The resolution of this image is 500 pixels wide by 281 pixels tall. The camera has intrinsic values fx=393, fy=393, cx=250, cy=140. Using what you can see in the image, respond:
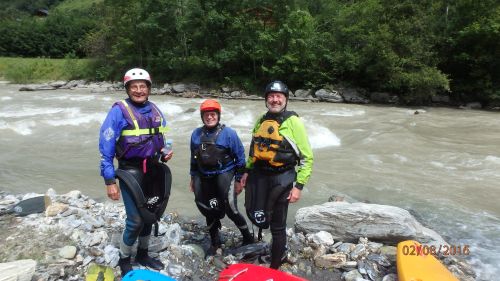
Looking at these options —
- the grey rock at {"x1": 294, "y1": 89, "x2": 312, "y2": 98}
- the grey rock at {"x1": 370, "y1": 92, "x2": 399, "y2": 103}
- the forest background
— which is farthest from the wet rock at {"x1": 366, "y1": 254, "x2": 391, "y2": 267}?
the grey rock at {"x1": 294, "y1": 89, "x2": 312, "y2": 98}

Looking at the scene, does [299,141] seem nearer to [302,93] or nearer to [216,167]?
[216,167]

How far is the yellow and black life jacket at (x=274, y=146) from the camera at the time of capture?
10.7ft

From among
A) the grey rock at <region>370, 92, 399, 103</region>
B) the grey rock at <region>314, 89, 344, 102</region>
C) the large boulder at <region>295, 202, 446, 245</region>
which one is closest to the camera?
the large boulder at <region>295, 202, 446, 245</region>

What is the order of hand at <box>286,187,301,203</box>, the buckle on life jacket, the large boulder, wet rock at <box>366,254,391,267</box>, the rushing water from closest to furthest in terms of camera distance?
the buckle on life jacket < hand at <box>286,187,301,203</box> < wet rock at <box>366,254,391,267</box> < the large boulder < the rushing water

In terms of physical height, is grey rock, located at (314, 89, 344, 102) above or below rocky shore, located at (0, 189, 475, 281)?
above

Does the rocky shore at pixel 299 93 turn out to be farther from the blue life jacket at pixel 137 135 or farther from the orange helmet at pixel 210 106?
the blue life jacket at pixel 137 135

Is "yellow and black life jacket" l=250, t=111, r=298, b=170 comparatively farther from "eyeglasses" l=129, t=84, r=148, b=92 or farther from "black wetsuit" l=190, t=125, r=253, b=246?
"eyeglasses" l=129, t=84, r=148, b=92

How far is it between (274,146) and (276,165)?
171 mm

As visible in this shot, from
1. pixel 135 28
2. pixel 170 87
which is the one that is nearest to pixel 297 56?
pixel 170 87

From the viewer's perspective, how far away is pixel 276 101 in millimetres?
3283

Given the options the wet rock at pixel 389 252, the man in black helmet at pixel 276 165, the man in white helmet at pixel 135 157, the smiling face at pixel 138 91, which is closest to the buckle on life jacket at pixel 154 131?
the man in white helmet at pixel 135 157

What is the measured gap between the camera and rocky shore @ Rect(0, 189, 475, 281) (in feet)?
11.4

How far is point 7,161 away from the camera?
854 centimetres

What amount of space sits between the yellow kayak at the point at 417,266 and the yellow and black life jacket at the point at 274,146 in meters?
1.38
